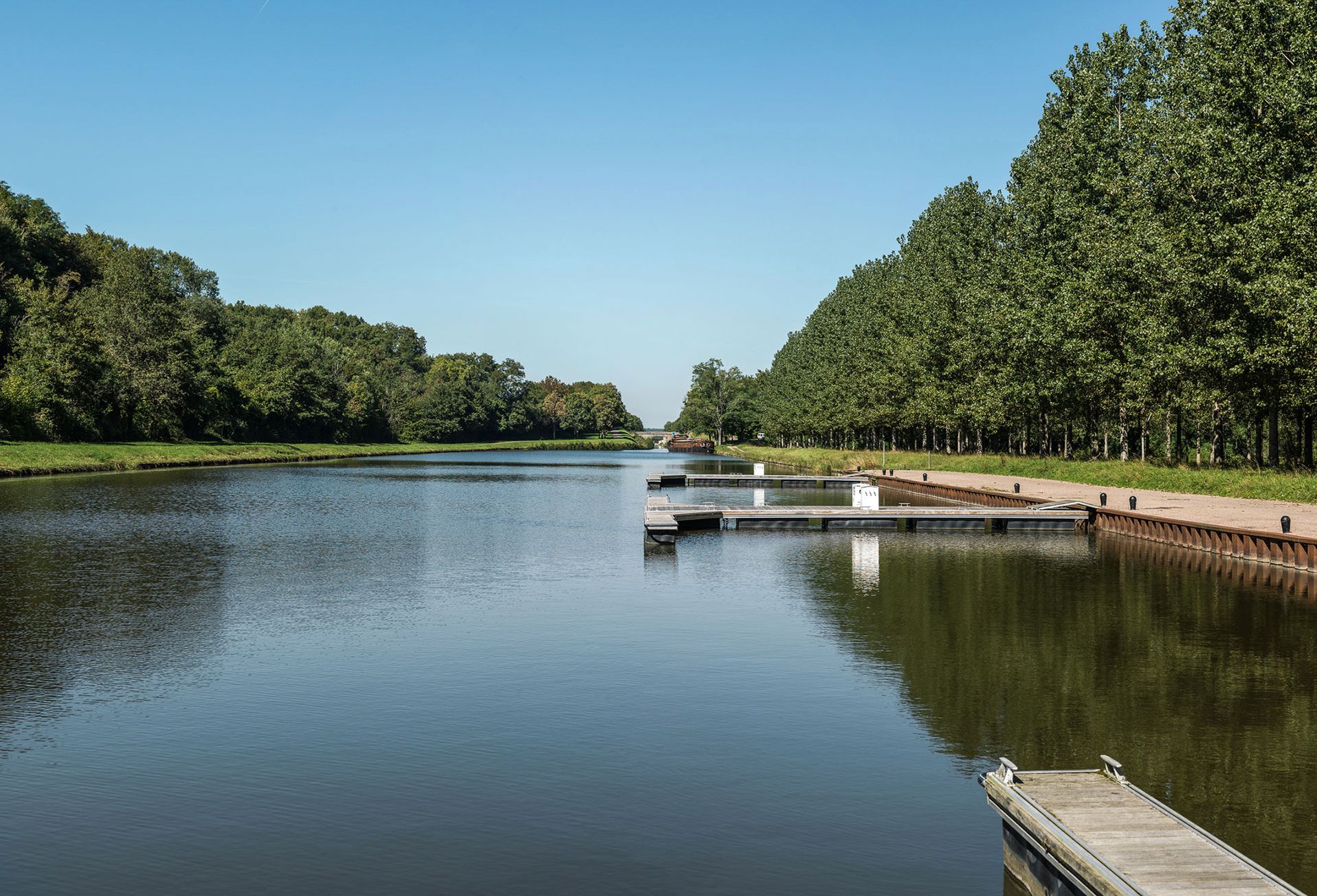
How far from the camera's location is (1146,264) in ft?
164

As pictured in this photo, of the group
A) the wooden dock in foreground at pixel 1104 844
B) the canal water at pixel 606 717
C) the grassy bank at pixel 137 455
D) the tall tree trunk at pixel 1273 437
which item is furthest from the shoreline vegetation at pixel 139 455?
the wooden dock in foreground at pixel 1104 844

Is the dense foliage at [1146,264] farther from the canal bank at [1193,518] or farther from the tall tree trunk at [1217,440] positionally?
the canal bank at [1193,518]

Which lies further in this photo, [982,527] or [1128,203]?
[1128,203]

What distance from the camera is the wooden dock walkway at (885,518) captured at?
46.8m

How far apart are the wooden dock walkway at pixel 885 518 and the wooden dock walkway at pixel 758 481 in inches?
1110

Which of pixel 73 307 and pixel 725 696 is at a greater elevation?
pixel 73 307

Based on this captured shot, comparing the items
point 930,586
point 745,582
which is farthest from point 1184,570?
point 745,582

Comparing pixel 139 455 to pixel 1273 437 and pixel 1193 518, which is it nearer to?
pixel 1193 518

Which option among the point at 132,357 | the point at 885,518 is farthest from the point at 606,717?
the point at 132,357

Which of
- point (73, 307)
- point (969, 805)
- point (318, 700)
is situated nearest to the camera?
point (969, 805)

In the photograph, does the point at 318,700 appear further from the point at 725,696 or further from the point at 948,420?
the point at 948,420

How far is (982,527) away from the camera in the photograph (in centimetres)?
4850

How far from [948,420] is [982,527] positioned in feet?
119

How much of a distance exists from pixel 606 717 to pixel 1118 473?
48847mm
